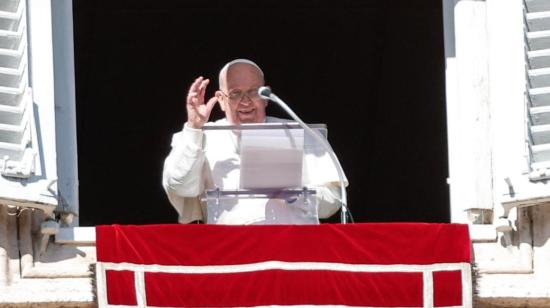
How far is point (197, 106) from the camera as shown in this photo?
8.01 meters

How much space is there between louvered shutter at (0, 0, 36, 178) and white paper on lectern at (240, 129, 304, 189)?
2.15 ft

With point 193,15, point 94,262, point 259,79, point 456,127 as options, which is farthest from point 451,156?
point 193,15

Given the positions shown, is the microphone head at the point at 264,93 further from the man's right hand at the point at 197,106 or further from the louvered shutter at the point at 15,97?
the louvered shutter at the point at 15,97

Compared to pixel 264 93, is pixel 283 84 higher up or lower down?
higher up

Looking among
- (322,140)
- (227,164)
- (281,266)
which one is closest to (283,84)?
(227,164)

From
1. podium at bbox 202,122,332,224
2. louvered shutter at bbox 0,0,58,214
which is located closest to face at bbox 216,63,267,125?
podium at bbox 202,122,332,224

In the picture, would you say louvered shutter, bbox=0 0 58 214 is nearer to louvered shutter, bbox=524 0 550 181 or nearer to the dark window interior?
louvered shutter, bbox=524 0 550 181

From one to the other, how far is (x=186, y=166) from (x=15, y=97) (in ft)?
1.89

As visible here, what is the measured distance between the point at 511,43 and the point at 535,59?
0.35 feet

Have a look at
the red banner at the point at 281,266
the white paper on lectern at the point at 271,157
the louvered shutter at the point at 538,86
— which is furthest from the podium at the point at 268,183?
the louvered shutter at the point at 538,86

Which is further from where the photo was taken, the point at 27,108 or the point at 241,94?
the point at 241,94

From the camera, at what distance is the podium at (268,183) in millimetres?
7777

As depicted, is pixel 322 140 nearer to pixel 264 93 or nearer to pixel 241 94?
pixel 264 93

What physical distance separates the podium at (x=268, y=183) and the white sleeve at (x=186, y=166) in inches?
1.7
